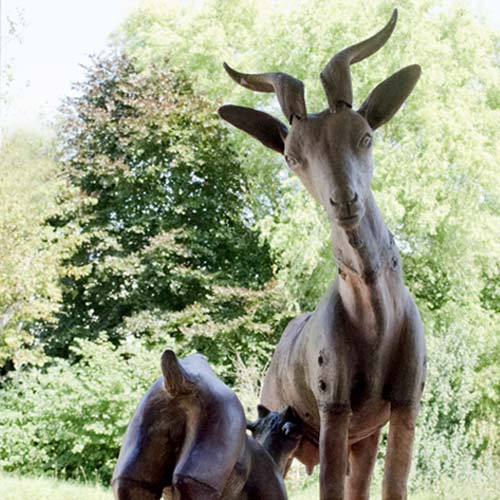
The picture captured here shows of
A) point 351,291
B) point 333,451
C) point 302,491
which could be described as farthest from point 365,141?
point 302,491

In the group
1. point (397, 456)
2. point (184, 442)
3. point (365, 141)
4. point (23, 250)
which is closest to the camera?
point (184, 442)

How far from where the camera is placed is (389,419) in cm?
113

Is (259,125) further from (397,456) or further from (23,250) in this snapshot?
(23,250)

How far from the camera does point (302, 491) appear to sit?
16.9 ft

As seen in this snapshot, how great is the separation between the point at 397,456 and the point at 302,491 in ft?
13.9

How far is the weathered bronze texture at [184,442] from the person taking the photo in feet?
2.83

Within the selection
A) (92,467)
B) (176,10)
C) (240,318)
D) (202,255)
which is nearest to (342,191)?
(92,467)

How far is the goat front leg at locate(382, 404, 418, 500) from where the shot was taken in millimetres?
1099

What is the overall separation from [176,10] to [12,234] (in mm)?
4766

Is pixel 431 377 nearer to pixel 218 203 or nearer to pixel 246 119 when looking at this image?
pixel 218 203

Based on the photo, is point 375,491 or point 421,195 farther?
point 421,195

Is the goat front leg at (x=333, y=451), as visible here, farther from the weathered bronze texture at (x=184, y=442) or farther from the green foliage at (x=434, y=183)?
the green foliage at (x=434, y=183)

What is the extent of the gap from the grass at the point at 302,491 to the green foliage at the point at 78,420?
787 millimetres

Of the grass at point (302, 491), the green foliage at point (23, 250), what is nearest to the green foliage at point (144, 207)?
the green foliage at point (23, 250)
